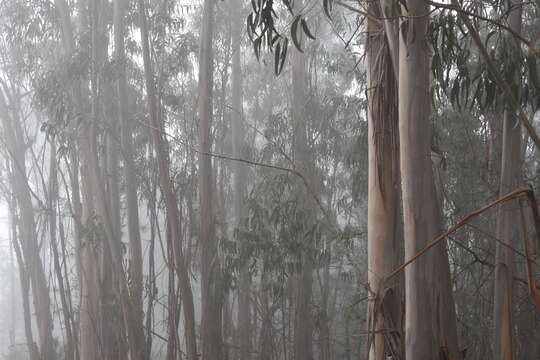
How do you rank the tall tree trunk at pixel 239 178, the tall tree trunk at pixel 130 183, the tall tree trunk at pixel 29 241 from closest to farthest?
the tall tree trunk at pixel 130 183, the tall tree trunk at pixel 239 178, the tall tree trunk at pixel 29 241

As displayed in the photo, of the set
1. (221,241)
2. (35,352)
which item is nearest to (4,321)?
(35,352)

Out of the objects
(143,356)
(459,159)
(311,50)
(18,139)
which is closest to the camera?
(143,356)

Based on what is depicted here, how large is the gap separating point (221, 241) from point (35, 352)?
107 inches

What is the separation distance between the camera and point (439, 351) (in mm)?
1515

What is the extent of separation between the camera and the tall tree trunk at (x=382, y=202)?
1.84 metres

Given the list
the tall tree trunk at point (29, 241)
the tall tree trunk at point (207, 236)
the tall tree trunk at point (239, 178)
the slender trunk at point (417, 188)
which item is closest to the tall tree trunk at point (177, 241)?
the tall tree trunk at point (207, 236)

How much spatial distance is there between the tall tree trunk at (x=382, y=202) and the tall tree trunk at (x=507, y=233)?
537mm

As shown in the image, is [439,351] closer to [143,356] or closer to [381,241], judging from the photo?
[381,241]

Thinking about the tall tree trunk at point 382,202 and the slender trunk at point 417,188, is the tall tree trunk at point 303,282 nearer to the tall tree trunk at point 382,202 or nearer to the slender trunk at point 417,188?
the tall tree trunk at point 382,202

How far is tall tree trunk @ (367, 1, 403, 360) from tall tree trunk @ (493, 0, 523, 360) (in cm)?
54

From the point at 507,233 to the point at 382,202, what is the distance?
2.54 feet

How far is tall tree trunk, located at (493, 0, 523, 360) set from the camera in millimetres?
2205

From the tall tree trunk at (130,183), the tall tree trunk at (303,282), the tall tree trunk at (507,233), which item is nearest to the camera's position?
the tall tree trunk at (507,233)

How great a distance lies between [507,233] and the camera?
2377mm
